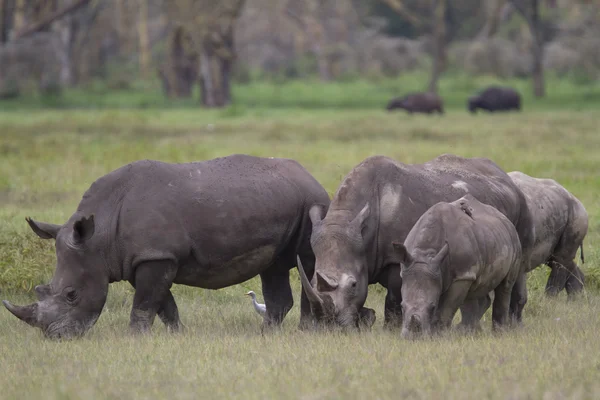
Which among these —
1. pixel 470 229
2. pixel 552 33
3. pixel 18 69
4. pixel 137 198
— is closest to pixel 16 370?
pixel 137 198

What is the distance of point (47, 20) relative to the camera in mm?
36562

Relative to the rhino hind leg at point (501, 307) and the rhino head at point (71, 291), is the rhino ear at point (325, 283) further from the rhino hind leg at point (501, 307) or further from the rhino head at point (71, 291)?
the rhino head at point (71, 291)

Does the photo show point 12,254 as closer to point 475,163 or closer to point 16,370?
point 16,370

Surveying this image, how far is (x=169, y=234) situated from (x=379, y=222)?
5.31 feet

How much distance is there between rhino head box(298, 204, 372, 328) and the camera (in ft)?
26.6

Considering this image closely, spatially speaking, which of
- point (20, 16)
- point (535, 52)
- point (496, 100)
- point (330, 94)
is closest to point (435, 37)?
point (330, 94)

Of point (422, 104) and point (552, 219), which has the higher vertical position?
point (552, 219)

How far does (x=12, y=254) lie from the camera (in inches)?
431

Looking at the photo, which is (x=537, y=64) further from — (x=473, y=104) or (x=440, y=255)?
(x=440, y=255)

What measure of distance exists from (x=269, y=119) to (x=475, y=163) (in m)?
19.8

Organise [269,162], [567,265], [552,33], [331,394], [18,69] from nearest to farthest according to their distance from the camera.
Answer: [331,394], [269,162], [567,265], [18,69], [552,33]

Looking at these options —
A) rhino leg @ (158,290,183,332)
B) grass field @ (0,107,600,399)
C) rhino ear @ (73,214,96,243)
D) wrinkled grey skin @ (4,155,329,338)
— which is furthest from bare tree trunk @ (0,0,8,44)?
rhino ear @ (73,214,96,243)

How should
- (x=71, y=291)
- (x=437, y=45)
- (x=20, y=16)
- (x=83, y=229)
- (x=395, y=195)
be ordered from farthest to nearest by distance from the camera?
1. (x=437, y=45)
2. (x=20, y=16)
3. (x=395, y=195)
4. (x=71, y=291)
5. (x=83, y=229)

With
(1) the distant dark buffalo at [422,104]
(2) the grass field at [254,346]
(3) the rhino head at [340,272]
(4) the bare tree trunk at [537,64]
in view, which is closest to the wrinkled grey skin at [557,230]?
(2) the grass field at [254,346]
